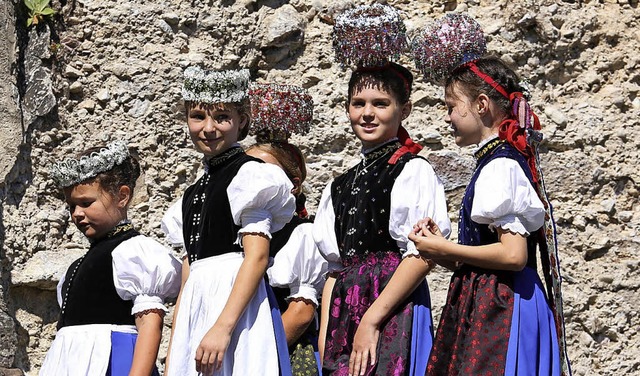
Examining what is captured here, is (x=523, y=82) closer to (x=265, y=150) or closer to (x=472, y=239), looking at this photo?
(x=472, y=239)

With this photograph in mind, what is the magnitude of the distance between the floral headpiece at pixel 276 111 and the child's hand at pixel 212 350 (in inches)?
45.0

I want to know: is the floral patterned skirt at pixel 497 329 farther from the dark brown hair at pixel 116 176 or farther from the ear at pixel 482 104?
the dark brown hair at pixel 116 176

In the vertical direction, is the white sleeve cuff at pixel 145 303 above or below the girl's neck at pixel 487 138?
below

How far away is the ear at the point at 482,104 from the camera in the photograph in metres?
3.50

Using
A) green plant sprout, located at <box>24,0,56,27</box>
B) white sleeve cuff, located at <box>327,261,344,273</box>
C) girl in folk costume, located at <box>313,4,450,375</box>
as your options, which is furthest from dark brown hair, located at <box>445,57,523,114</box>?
green plant sprout, located at <box>24,0,56,27</box>

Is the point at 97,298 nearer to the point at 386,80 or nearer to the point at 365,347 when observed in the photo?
the point at 365,347

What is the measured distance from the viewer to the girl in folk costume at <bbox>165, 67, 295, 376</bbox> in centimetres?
337

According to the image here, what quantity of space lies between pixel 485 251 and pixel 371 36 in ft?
2.76

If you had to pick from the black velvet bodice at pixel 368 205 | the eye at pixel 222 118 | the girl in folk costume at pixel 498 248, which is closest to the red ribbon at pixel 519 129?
the girl in folk costume at pixel 498 248

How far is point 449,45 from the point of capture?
364cm

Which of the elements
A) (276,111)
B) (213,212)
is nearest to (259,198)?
(213,212)

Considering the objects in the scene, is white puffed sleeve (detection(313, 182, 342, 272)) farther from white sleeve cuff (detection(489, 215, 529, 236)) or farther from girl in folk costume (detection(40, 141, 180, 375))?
white sleeve cuff (detection(489, 215, 529, 236))

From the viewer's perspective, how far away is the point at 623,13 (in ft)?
16.4

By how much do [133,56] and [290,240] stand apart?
1421 millimetres
